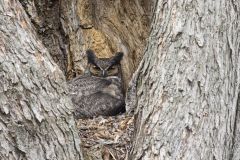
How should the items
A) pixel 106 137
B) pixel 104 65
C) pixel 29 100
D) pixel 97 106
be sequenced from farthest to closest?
1. pixel 104 65
2. pixel 97 106
3. pixel 106 137
4. pixel 29 100

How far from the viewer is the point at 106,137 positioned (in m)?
4.86

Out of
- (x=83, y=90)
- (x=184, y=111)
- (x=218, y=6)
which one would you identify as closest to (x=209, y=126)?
(x=184, y=111)

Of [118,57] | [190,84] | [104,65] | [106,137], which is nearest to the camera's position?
[190,84]

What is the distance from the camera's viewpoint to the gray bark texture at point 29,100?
3213mm

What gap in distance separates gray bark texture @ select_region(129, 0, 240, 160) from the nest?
1.18 ft

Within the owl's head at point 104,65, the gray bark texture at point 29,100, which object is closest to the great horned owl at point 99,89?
the owl's head at point 104,65

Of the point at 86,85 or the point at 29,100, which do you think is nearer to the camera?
the point at 29,100

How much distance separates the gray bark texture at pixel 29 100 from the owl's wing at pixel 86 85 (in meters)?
2.47

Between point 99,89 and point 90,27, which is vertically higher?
point 90,27

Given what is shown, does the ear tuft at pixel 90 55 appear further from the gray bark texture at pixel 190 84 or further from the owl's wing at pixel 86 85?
the gray bark texture at pixel 190 84

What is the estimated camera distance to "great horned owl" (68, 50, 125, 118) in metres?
5.85

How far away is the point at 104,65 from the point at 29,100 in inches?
124

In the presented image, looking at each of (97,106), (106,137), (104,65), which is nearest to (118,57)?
(104,65)

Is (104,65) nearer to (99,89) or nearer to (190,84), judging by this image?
(99,89)
